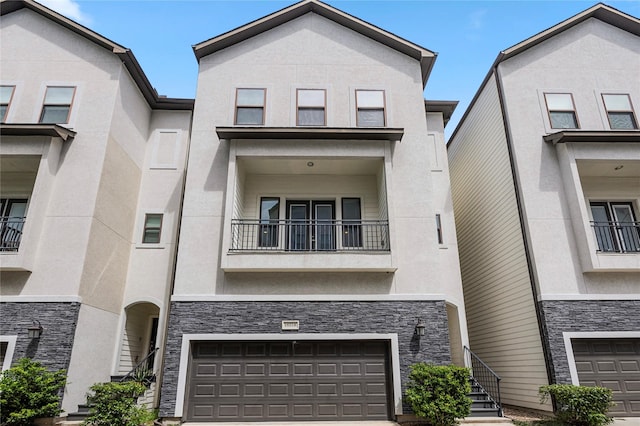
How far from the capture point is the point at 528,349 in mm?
10211

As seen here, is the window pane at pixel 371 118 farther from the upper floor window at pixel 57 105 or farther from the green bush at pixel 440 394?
the upper floor window at pixel 57 105

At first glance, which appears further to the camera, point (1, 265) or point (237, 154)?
point (237, 154)

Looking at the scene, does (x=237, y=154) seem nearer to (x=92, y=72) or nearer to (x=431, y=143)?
(x=92, y=72)

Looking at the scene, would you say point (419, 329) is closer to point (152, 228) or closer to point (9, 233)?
point (152, 228)

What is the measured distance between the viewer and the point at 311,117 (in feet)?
37.4

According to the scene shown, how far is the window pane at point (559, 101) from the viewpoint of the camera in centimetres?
1163

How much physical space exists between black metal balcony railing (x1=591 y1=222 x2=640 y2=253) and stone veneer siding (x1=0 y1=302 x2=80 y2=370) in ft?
45.0

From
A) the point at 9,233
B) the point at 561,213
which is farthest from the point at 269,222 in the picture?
the point at 561,213

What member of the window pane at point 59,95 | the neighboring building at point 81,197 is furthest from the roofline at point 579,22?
the window pane at point 59,95

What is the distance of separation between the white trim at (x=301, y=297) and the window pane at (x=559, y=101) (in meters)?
6.88

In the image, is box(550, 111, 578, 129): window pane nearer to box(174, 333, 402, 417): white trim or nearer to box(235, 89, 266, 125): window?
box(174, 333, 402, 417): white trim

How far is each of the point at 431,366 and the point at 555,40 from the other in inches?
427

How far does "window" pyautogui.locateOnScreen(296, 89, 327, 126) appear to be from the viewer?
11.4 meters

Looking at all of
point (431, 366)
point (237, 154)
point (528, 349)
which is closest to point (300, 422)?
point (431, 366)
